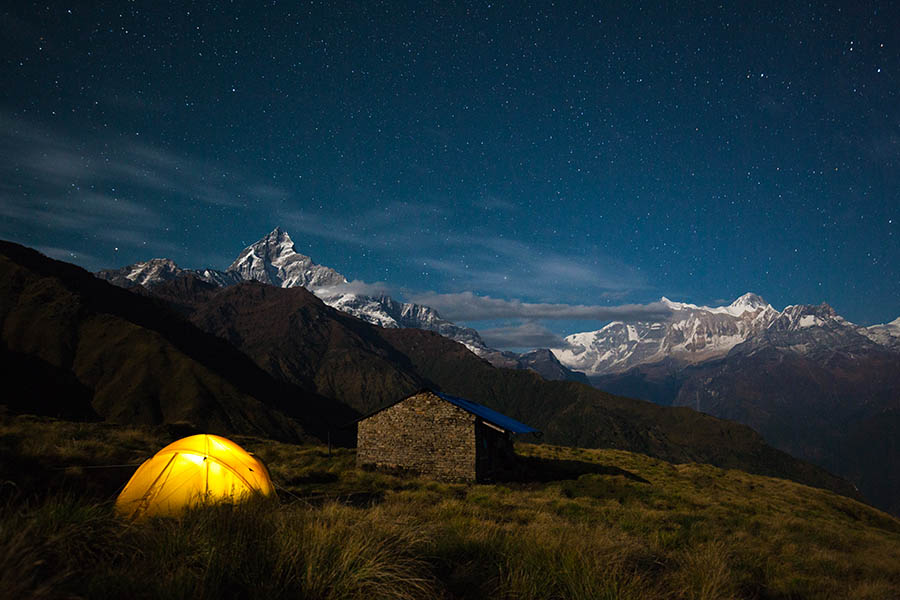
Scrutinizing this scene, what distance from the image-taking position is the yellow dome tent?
9320 millimetres

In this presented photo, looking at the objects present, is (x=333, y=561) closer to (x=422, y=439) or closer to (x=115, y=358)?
(x=422, y=439)

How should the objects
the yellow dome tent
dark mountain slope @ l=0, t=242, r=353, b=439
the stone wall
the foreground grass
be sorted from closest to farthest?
the foreground grass, the yellow dome tent, the stone wall, dark mountain slope @ l=0, t=242, r=353, b=439

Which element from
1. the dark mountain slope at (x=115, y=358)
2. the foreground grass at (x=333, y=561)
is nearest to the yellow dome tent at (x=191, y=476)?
the foreground grass at (x=333, y=561)

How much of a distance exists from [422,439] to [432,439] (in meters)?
0.69

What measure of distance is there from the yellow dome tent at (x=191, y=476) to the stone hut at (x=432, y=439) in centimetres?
1683

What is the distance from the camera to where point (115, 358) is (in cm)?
10619

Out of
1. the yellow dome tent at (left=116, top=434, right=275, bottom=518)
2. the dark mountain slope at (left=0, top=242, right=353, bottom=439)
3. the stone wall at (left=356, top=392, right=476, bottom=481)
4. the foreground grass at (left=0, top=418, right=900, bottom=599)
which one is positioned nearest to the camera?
the foreground grass at (left=0, top=418, right=900, bottom=599)

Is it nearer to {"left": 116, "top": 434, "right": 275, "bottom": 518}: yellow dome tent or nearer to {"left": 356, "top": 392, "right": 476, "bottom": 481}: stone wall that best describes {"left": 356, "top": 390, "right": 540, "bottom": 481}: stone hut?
{"left": 356, "top": 392, "right": 476, "bottom": 481}: stone wall

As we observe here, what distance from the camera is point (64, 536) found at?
3.71 metres

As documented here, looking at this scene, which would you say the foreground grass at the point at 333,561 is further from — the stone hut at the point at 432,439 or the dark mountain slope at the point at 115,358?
the dark mountain slope at the point at 115,358

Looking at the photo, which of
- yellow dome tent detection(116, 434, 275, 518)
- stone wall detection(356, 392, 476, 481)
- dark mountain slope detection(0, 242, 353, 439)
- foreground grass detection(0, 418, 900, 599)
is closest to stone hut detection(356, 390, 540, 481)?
stone wall detection(356, 392, 476, 481)

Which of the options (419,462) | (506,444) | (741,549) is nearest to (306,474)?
(419,462)

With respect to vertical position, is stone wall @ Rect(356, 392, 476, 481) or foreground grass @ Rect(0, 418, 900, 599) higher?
foreground grass @ Rect(0, 418, 900, 599)

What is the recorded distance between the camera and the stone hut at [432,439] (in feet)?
87.8
